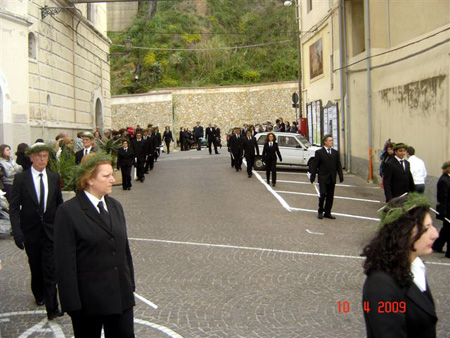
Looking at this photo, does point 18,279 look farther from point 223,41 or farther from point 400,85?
point 223,41

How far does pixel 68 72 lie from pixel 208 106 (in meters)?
26.8

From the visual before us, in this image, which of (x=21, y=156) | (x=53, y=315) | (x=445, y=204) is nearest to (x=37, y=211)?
(x=53, y=315)

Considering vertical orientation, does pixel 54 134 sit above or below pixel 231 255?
above

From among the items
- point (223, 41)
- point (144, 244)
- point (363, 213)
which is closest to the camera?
point (144, 244)

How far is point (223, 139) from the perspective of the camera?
52031mm

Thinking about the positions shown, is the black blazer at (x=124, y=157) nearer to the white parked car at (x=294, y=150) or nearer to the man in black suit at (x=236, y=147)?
the man in black suit at (x=236, y=147)

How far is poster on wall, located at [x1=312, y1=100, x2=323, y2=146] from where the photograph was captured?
27212 millimetres

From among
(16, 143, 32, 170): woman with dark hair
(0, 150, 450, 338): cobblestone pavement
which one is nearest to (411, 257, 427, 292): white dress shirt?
(0, 150, 450, 338): cobblestone pavement

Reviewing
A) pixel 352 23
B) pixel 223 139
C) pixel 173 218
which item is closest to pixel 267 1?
pixel 223 139

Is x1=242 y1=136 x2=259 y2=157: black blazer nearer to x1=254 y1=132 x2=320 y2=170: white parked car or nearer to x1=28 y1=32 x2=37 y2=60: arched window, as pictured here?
x1=254 y1=132 x2=320 y2=170: white parked car

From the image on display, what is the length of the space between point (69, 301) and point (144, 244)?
6227 mm

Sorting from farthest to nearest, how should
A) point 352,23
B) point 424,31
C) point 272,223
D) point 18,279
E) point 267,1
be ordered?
1. point 267,1
2. point 352,23
3. point 424,31
4. point 272,223
5. point 18,279

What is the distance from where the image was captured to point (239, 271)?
8.14 m

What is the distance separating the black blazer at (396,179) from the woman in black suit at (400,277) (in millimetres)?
7929
